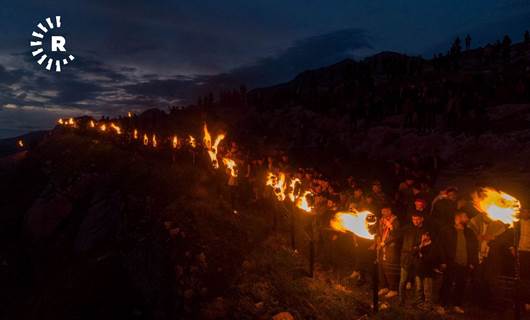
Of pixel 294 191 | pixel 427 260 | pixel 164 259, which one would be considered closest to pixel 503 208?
pixel 427 260

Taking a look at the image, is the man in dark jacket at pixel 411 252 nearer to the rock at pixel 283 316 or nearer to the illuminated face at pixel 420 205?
the illuminated face at pixel 420 205

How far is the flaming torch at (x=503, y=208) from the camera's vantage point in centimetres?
603

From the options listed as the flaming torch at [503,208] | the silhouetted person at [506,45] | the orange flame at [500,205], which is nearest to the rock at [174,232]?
the flaming torch at [503,208]

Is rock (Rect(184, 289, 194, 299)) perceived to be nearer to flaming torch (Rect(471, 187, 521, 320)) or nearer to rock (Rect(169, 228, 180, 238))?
rock (Rect(169, 228, 180, 238))

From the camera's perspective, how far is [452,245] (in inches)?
298

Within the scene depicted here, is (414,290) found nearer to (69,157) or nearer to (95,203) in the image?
(95,203)

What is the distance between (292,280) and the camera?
922cm

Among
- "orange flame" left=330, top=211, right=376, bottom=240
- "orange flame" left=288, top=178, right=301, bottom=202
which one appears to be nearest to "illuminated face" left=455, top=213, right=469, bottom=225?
"orange flame" left=330, top=211, right=376, bottom=240

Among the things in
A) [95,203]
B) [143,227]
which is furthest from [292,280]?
[95,203]

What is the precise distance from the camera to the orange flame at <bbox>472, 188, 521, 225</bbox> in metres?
6.02

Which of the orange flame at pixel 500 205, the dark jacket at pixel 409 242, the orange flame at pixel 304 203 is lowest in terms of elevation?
the dark jacket at pixel 409 242

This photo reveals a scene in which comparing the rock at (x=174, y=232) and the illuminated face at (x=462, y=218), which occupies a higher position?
the illuminated face at (x=462, y=218)

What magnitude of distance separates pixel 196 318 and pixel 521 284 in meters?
6.54

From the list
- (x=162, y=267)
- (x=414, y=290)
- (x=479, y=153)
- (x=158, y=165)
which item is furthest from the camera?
(x=479, y=153)
